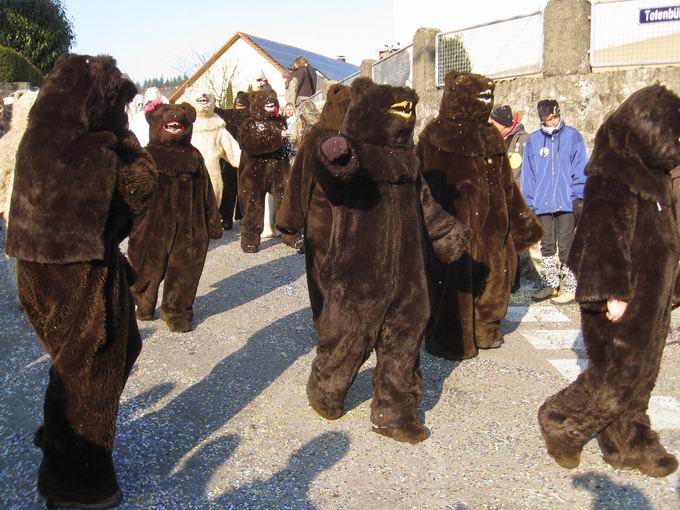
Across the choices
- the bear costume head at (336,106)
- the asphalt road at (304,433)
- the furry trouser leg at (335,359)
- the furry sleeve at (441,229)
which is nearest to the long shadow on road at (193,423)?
the asphalt road at (304,433)

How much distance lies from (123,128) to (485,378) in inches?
126

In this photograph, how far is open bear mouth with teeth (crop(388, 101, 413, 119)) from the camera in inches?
173

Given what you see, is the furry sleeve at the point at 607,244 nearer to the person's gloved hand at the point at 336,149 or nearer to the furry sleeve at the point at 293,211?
the person's gloved hand at the point at 336,149

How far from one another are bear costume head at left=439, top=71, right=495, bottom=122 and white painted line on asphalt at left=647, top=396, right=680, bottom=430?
2455 mm

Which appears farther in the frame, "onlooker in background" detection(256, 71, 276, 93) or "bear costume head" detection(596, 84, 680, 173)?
"onlooker in background" detection(256, 71, 276, 93)

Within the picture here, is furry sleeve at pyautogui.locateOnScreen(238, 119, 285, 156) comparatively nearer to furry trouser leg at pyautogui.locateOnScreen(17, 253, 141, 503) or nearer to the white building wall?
furry trouser leg at pyautogui.locateOnScreen(17, 253, 141, 503)

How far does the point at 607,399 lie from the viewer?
12.4ft

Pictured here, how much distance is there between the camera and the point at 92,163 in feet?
11.3

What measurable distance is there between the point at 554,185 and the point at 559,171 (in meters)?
0.15

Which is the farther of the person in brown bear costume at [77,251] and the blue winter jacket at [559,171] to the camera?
the blue winter jacket at [559,171]

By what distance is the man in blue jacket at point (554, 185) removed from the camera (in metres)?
7.86

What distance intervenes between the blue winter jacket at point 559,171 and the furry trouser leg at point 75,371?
5.41 metres

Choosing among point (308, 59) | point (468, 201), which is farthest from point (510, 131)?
point (308, 59)

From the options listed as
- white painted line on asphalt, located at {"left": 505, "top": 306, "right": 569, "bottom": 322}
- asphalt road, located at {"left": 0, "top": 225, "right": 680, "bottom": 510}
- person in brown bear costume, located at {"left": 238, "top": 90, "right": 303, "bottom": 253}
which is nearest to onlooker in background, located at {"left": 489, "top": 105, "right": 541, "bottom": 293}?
white painted line on asphalt, located at {"left": 505, "top": 306, "right": 569, "bottom": 322}
